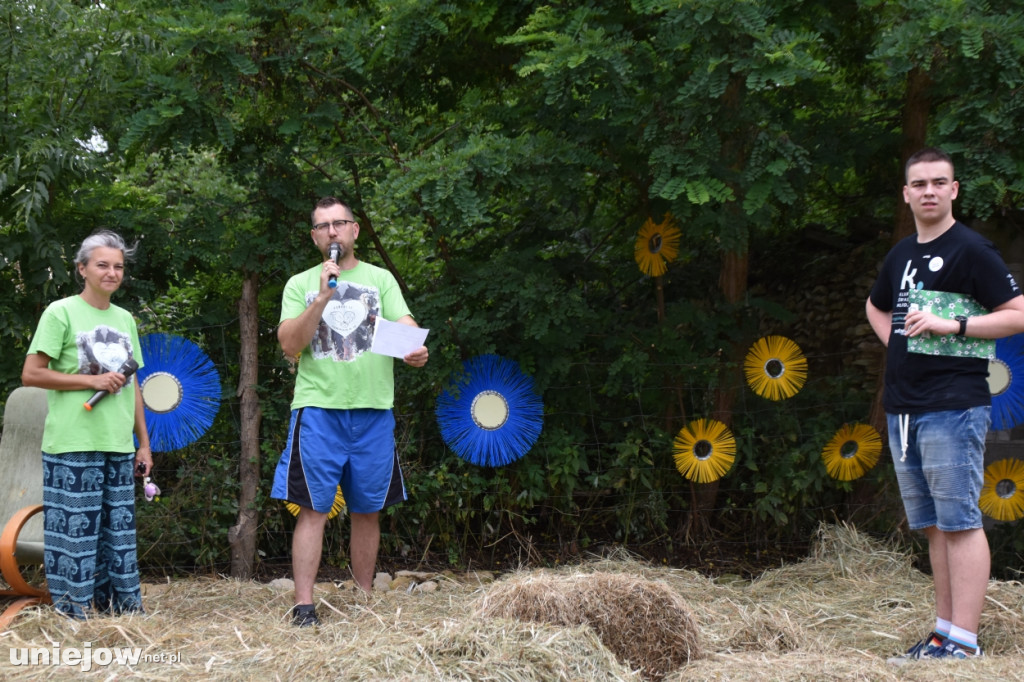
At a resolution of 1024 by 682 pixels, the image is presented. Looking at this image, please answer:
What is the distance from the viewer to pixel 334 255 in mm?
3242

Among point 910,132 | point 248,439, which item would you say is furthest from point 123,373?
point 910,132

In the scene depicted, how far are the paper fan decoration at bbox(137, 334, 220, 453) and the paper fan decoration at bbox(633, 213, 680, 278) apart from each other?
213cm

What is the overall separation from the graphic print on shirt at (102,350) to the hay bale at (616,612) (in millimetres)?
1547

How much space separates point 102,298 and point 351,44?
1527 mm

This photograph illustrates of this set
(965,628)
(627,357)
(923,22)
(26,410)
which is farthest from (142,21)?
(965,628)

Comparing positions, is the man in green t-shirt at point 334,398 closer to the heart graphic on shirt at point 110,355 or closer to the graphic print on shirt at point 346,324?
the graphic print on shirt at point 346,324

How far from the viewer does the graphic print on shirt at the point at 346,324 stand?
11.2 ft

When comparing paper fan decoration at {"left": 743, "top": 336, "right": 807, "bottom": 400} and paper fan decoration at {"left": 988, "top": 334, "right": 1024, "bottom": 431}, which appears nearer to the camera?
paper fan decoration at {"left": 988, "top": 334, "right": 1024, "bottom": 431}

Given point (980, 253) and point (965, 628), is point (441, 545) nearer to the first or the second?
point (965, 628)

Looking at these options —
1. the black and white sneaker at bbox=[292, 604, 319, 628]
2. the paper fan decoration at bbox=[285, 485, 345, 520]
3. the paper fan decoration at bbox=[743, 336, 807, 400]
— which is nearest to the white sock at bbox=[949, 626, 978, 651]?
the paper fan decoration at bbox=[743, 336, 807, 400]

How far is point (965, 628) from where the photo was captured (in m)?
2.94

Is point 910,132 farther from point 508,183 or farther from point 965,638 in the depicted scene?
point 965,638

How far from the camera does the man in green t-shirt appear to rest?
11.0 feet

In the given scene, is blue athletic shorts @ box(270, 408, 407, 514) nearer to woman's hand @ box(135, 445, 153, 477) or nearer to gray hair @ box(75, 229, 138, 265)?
woman's hand @ box(135, 445, 153, 477)
